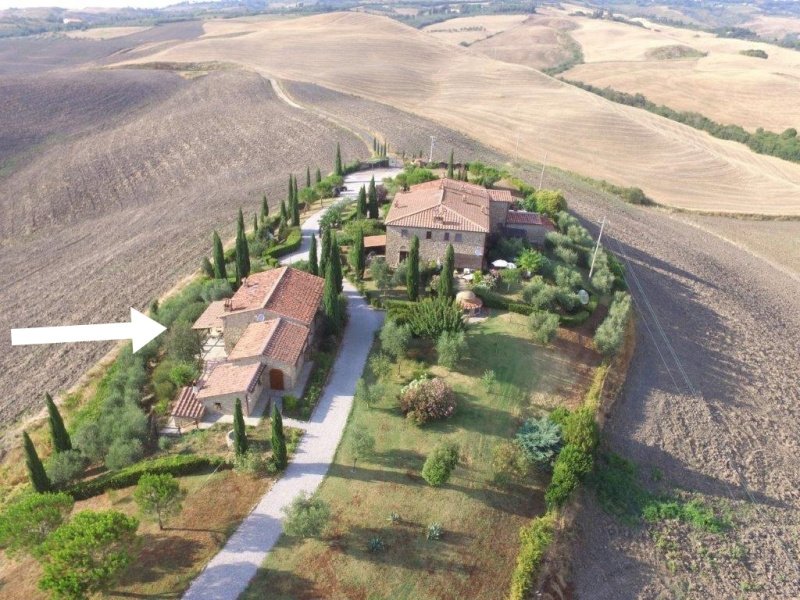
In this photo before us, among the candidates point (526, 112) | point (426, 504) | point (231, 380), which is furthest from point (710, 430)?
point (526, 112)

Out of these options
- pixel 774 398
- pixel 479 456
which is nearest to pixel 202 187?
pixel 479 456

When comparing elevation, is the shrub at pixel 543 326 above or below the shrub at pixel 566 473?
above

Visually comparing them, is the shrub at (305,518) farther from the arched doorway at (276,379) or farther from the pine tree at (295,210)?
the pine tree at (295,210)

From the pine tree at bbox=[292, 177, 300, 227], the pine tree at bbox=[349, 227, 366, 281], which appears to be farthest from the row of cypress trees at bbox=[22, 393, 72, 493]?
the pine tree at bbox=[292, 177, 300, 227]

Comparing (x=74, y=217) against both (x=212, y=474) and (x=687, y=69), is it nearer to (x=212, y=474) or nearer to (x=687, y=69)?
(x=212, y=474)

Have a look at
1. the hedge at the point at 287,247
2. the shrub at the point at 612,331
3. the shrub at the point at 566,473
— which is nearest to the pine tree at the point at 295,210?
the hedge at the point at 287,247

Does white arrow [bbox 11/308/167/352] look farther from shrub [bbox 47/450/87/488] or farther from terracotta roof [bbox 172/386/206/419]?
shrub [bbox 47/450/87/488]
